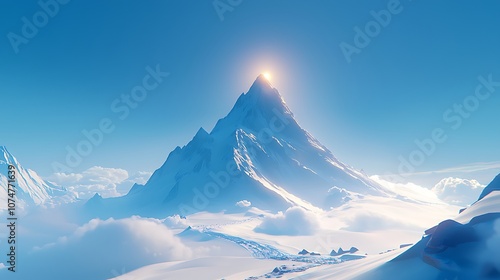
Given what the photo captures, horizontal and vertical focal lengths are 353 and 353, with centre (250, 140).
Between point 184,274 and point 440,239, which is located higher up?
point 184,274

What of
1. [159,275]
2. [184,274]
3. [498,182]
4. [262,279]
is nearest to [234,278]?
[262,279]

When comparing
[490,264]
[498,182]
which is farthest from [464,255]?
[498,182]

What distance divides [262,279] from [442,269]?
79563mm

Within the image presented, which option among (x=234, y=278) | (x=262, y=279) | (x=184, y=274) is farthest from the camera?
(x=184, y=274)

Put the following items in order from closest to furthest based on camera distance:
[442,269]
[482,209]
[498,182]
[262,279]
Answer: [442,269]
[482,209]
[498,182]
[262,279]

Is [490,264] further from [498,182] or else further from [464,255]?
[498,182]

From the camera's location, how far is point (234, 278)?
159875 mm

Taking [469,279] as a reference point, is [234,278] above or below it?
above

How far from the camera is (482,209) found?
283ft

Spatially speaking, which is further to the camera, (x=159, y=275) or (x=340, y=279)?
(x=159, y=275)

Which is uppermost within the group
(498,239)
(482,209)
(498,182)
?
(498,182)

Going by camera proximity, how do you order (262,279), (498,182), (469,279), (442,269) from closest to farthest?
1. (469,279)
2. (442,269)
3. (498,182)
4. (262,279)

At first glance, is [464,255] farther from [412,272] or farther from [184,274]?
[184,274]

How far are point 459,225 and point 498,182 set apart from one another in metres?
51.3
